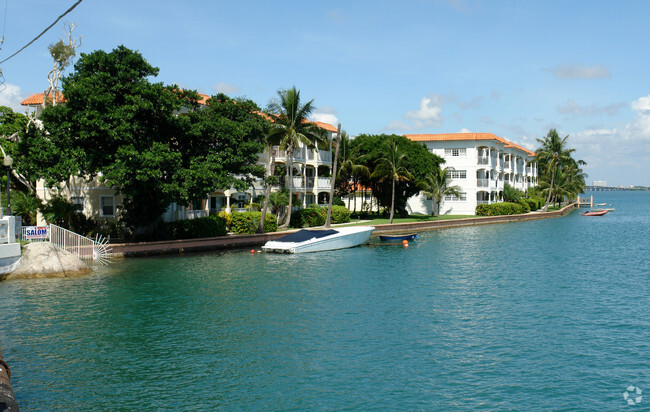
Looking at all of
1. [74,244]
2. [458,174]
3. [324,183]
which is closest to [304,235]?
[74,244]

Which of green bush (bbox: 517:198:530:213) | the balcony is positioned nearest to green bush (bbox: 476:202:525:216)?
green bush (bbox: 517:198:530:213)

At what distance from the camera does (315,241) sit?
1501 inches

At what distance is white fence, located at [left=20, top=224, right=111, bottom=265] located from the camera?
28.8m

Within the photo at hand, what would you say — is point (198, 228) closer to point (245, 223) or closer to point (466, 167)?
point (245, 223)

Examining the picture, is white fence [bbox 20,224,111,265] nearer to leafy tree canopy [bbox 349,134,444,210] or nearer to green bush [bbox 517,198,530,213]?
leafy tree canopy [bbox 349,134,444,210]

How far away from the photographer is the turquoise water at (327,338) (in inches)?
489

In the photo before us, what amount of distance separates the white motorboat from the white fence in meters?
11.1

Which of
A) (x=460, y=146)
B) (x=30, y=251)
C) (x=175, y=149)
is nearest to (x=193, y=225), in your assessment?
(x=175, y=149)

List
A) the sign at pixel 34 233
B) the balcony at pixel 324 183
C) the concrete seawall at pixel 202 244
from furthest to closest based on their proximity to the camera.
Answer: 1. the balcony at pixel 324 183
2. the concrete seawall at pixel 202 244
3. the sign at pixel 34 233

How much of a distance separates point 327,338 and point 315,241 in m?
21.5

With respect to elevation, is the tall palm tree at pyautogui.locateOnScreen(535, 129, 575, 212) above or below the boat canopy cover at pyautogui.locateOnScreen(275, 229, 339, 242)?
above

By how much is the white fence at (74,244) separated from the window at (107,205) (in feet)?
27.6

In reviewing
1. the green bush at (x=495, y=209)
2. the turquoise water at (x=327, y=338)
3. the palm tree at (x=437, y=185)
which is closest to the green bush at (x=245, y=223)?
the turquoise water at (x=327, y=338)

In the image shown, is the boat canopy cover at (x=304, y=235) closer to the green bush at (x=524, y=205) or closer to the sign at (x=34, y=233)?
the sign at (x=34, y=233)
